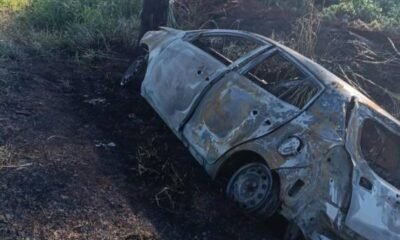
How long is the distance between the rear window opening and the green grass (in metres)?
5.31

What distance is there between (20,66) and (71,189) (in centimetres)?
373

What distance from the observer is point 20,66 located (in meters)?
8.14

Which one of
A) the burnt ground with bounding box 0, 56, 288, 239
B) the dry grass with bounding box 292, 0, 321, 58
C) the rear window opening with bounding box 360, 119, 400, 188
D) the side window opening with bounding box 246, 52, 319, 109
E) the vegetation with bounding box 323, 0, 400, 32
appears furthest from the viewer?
the vegetation with bounding box 323, 0, 400, 32

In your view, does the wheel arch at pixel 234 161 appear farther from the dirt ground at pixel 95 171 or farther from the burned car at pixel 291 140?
the dirt ground at pixel 95 171

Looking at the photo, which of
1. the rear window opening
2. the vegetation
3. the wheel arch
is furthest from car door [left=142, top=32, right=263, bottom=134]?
the vegetation

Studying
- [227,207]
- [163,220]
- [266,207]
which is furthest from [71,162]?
[266,207]

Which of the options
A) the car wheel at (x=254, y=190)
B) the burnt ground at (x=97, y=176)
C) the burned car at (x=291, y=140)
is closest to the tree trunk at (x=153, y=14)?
the burnt ground at (x=97, y=176)

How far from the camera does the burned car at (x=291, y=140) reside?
452 centimetres

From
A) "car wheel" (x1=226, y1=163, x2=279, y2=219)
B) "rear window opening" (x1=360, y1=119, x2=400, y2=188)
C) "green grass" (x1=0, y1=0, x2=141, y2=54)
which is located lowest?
"green grass" (x1=0, y1=0, x2=141, y2=54)

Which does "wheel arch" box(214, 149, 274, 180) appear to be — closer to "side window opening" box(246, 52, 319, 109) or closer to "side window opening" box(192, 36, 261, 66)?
"side window opening" box(246, 52, 319, 109)

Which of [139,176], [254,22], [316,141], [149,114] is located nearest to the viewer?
[316,141]

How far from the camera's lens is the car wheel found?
4945 millimetres

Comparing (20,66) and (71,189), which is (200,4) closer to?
(20,66)

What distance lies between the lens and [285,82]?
5.84 meters
